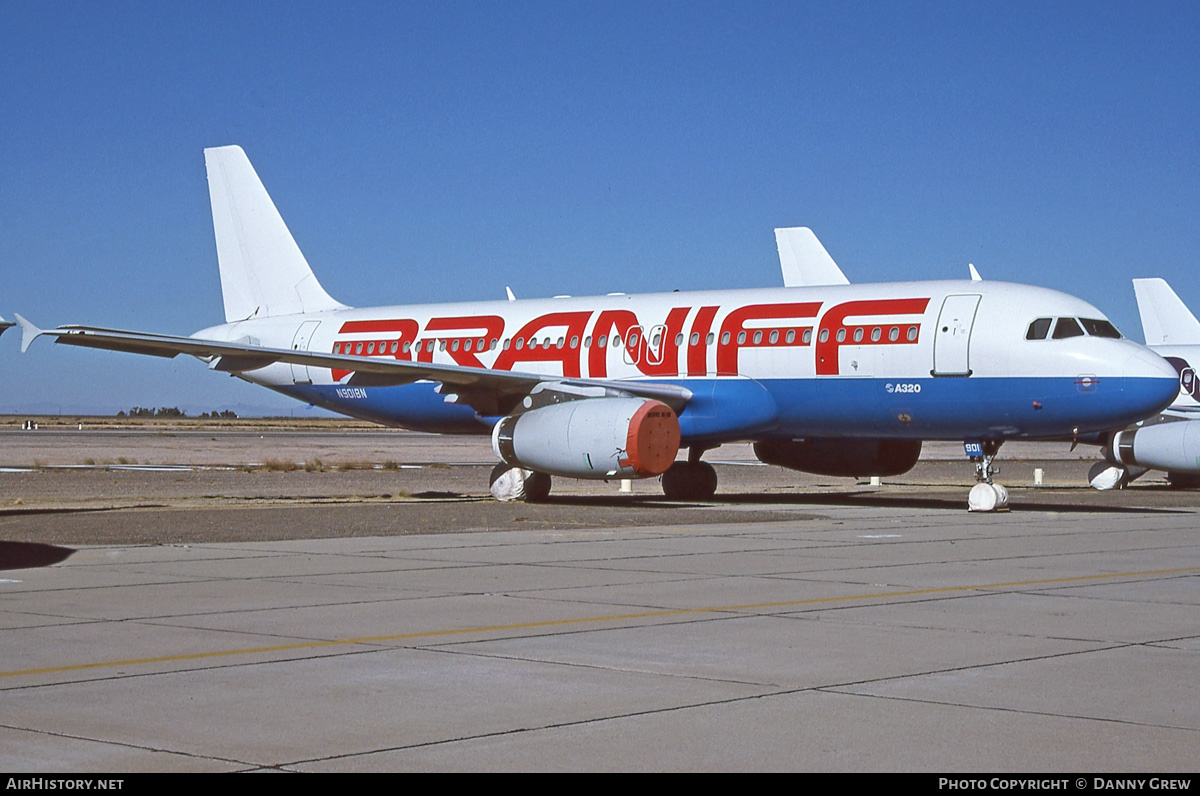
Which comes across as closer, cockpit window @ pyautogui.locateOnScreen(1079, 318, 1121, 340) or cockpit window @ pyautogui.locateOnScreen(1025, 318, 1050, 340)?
cockpit window @ pyautogui.locateOnScreen(1025, 318, 1050, 340)

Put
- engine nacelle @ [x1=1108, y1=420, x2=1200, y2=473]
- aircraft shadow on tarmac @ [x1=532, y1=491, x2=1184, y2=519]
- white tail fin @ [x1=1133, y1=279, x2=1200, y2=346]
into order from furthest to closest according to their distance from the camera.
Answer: white tail fin @ [x1=1133, y1=279, x2=1200, y2=346] → engine nacelle @ [x1=1108, y1=420, x2=1200, y2=473] → aircraft shadow on tarmac @ [x1=532, y1=491, x2=1184, y2=519]

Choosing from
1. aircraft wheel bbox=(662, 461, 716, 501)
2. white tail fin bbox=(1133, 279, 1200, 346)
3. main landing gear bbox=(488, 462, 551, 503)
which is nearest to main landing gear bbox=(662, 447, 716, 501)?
aircraft wheel bbox=(662, 461, 716, 501)

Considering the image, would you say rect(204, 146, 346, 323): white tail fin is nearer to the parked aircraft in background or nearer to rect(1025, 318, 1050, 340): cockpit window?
rect(1025, 318, 1050, 340): cockpit window

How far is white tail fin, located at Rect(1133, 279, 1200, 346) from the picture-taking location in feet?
138

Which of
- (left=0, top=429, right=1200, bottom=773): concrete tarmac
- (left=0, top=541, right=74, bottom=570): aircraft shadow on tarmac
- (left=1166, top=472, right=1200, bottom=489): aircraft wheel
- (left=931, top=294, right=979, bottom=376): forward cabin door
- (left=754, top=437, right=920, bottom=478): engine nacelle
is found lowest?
(left=0, top=429, right=1200, bottom=773): concrete tarmac

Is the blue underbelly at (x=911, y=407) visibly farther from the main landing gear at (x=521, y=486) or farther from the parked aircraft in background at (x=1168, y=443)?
the parked aircraft in background at (x=1168, y=443)

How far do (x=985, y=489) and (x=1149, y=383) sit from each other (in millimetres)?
2897

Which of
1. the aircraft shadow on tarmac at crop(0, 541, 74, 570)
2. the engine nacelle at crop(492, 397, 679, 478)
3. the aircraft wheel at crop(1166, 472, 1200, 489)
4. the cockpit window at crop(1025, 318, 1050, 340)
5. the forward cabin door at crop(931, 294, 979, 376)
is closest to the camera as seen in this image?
the aircraft shadow on tarmac at crop(0, 541, 74, 570)

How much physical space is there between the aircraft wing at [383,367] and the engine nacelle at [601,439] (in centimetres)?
142

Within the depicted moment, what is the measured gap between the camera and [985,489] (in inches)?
898

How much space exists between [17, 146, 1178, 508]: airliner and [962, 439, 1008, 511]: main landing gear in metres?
0.07

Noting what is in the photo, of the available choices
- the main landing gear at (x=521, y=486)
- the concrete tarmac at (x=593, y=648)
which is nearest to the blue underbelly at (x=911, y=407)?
the main landing gear at (x=521, y=486)

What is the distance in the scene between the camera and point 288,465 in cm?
4169
